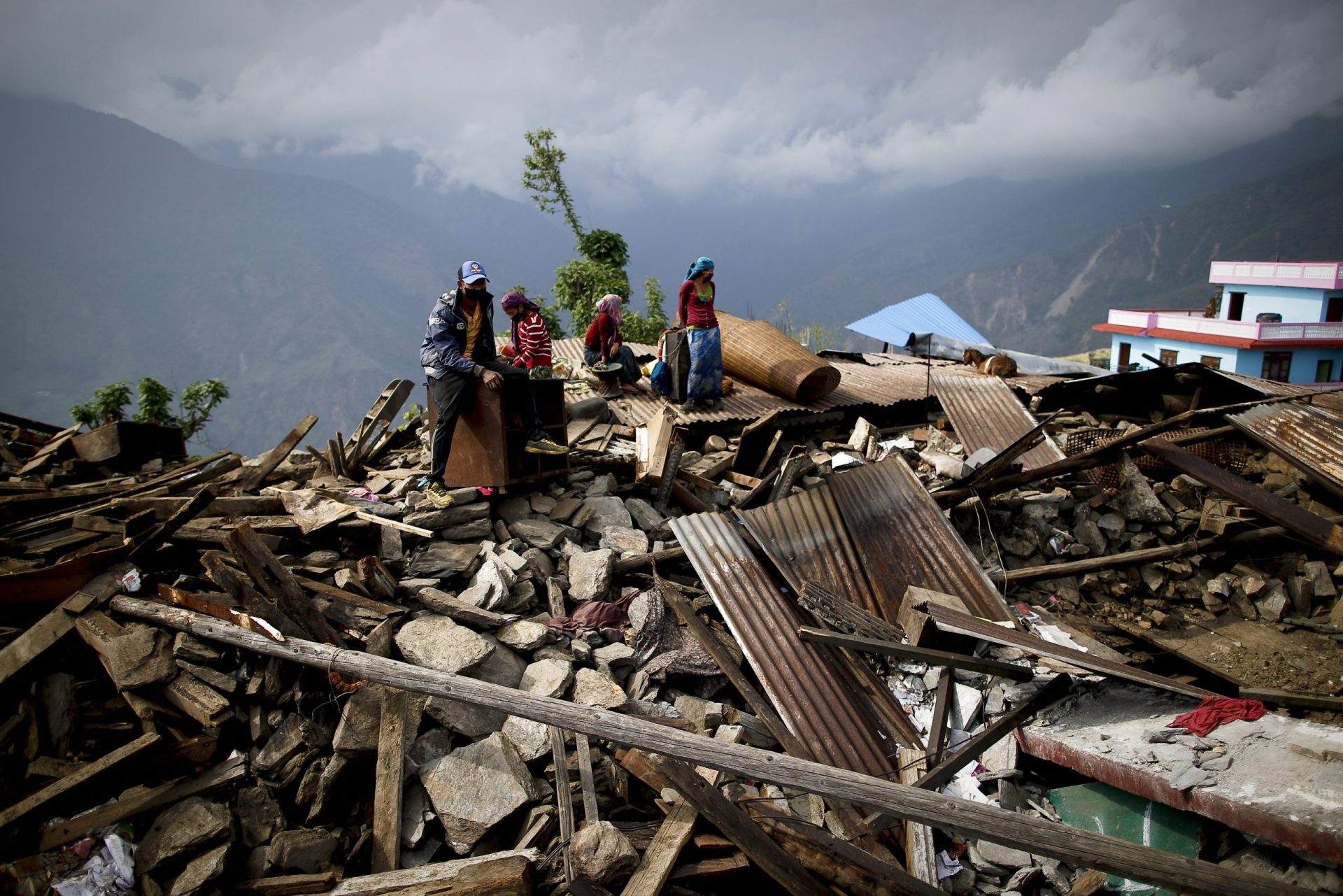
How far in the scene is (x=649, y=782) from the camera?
3.80 m

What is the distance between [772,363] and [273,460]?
6227 millimetres

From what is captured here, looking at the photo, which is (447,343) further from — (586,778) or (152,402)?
(152,402)

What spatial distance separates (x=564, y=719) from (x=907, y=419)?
7765mm

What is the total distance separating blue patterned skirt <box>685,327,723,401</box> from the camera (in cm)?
862

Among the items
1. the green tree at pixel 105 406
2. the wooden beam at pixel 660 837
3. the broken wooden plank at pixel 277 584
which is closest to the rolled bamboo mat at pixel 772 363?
the wooden beam at pixel 660 837

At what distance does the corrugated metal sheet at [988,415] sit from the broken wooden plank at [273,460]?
23.9 feet

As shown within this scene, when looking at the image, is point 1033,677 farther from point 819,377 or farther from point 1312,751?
point 819,377

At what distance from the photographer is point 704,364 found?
8.70 metres

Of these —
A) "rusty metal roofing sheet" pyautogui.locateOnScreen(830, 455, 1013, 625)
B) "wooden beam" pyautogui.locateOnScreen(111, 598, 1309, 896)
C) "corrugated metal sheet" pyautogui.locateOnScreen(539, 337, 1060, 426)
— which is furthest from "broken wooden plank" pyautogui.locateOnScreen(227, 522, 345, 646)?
"corrugated metal sheet" pyautogui.locateOnScreen(539, 337, 1060, 426)

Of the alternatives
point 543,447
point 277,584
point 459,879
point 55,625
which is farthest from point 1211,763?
point 55,625

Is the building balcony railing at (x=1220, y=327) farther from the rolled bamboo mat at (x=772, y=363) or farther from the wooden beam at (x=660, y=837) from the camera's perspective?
the wooden beam at (x=660, y=837)

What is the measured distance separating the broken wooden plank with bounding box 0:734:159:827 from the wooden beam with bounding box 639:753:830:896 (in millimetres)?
2716

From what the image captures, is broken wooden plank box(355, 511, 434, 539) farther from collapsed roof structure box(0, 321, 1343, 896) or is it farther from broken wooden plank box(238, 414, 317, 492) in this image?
broken wooden plank box(238, 414, 317, 492)

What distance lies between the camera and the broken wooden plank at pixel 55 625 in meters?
3.84
